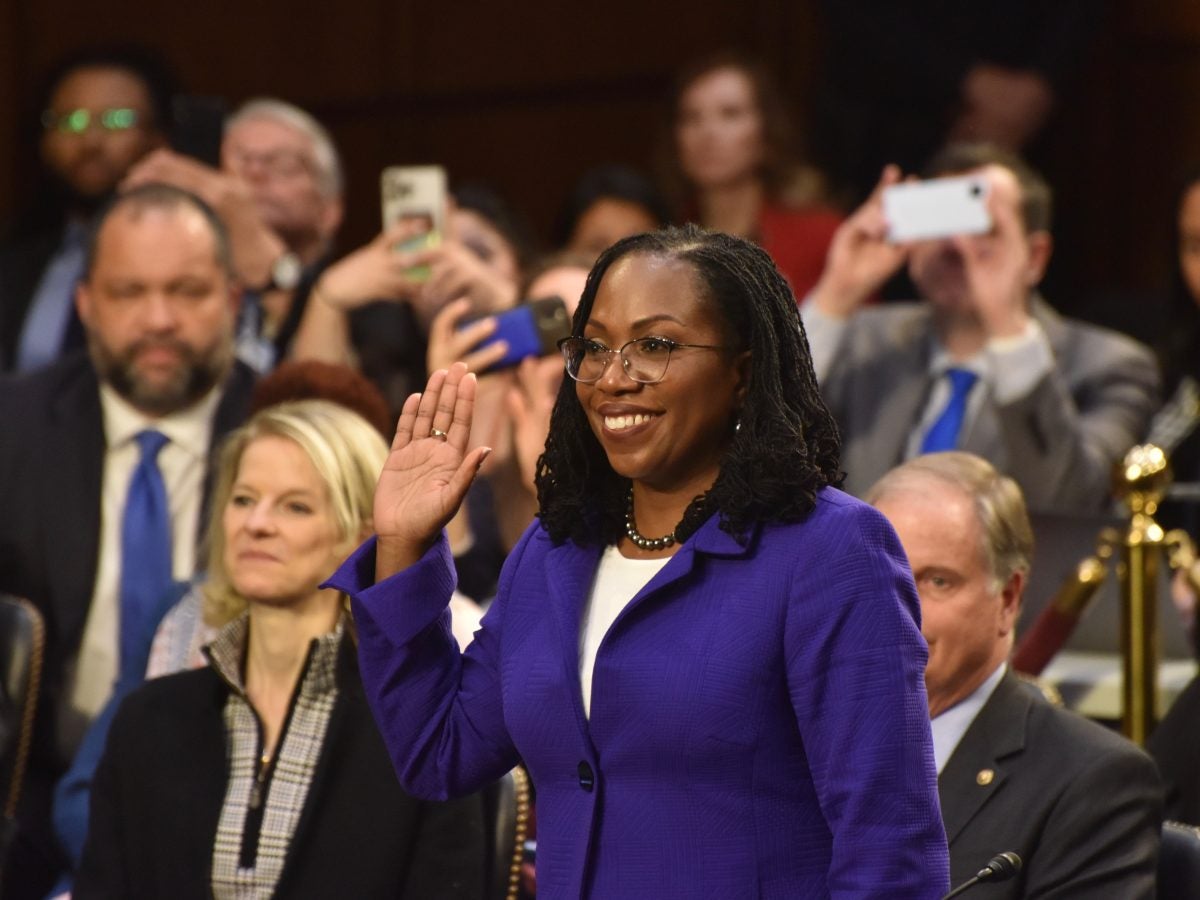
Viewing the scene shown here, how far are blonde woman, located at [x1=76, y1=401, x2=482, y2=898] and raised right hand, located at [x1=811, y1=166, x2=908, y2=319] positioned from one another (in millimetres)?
1346

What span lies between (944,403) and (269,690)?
170cm

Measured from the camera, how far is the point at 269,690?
9.80 feet

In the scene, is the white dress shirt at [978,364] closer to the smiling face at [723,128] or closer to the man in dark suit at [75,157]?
the smiling face at [723,128]

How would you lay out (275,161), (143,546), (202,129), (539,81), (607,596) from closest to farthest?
(607,596) → (143,546) → (202,129) → (275,161) → (539,81)

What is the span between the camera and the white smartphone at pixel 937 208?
410cm

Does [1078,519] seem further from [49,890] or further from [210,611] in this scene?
[49,890]

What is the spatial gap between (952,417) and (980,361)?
5.3 inches

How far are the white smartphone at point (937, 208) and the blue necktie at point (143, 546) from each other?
1541 millimetres

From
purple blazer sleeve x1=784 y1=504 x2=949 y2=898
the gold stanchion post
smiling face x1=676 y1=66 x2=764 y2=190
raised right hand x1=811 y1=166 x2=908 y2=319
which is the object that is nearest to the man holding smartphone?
raised right hand x1=811 y1=166 x2=908 y2=319

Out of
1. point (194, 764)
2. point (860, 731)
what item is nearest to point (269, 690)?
point (194, 764)

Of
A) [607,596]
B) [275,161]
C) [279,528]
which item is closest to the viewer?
[607,596]

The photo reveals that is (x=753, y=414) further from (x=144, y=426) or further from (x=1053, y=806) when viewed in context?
(x=144, y=426)

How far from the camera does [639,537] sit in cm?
197

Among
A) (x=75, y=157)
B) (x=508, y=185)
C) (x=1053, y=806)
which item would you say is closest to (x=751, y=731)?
(x=1053, y=806)
